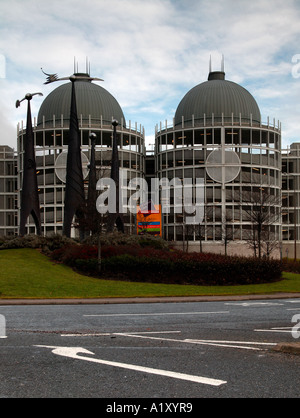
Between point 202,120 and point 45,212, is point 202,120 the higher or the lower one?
the higher one

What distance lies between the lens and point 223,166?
238 ft

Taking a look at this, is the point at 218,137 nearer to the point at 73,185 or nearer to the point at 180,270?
the point at 73,185

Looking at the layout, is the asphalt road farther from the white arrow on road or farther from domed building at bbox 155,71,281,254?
domed building at bbox 155,71,281,254

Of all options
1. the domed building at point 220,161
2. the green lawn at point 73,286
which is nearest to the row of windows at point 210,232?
the domed building at point 220,161

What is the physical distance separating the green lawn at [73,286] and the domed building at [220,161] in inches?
1523

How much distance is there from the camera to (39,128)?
75.8 m

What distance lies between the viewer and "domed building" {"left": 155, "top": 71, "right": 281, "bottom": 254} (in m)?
70.9

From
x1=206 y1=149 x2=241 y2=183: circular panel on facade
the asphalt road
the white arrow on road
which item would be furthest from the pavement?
x1=206 y1=149 x2=241 y2=183: circular panel on facade

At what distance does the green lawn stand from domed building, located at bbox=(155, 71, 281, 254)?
127 ft

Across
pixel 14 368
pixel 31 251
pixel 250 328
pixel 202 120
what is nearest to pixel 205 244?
pixel 202 120

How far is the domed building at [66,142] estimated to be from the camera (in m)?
73.7

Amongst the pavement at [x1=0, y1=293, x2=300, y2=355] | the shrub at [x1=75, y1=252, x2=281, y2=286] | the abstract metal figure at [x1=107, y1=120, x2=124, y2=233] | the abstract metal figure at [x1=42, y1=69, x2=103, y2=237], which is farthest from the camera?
the abstract metal figure at [x1=107, y1=120, x2=124, y2=233]
